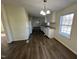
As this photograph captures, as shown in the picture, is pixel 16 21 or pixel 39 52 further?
pixel 16 21

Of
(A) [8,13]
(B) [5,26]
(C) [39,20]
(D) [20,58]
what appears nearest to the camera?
(D) [20,58]

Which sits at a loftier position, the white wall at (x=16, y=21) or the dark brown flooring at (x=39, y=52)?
the white wall at (x=16, y=21)

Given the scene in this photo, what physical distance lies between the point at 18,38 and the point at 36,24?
861 cm

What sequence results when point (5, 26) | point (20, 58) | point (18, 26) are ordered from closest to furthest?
1. point (20, 58)
2. point (5, 26)
3. point (18, 26)

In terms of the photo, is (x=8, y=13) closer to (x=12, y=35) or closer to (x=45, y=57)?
(x=12, y=35)

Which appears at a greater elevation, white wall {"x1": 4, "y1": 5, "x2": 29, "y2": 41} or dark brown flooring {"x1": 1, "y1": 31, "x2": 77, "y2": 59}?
white wall {"x1": 4, "y1": 5, "x2": 29, "y2": 41}

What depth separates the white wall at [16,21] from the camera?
5392mm

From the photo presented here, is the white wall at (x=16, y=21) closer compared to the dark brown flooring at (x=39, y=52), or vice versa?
the dark brown flooring at (x=39, y=52)

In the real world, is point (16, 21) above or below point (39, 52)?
above

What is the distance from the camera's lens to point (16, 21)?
565 centimetres

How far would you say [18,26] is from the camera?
5750 mm

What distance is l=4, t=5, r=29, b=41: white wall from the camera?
539 centimetres

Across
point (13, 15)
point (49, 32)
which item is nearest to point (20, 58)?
point (13, 15)

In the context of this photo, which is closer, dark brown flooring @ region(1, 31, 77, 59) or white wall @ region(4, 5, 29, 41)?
dark brown flooring @ region(1, 31, 77, 59)
